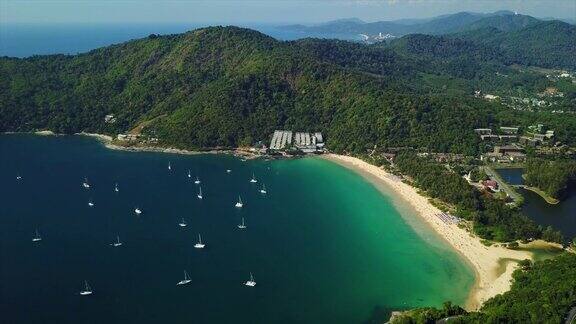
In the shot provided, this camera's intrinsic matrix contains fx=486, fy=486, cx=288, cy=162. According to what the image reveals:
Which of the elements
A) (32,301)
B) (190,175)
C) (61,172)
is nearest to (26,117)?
(61,172)

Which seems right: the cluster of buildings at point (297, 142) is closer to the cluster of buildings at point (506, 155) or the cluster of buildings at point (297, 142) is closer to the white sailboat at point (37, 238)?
the cluster of buildings at point (506, 155)

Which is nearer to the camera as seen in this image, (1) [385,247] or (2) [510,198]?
(1) [385,247]

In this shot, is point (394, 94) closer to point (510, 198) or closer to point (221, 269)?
point (510, 198)

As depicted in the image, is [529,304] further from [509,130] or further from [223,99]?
[223,99]

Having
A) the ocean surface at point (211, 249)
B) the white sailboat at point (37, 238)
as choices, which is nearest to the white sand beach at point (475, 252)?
the ocean surface at point (211, 249)

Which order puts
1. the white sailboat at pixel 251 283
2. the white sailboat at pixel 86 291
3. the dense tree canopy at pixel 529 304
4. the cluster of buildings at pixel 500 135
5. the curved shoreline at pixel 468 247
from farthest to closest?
the cluster of buildings at pixel 500 135, the curved shoreline at pixel 468 247, the white sailboat at pixel 251 283, the white sailboat at pixel 86 291, the dense tree canopy at pixel 529 304

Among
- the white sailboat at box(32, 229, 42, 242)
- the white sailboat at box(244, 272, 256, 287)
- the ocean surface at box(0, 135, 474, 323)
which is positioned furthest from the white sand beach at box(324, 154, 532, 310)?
the white sailboat at box(32, 229, 42, 242)

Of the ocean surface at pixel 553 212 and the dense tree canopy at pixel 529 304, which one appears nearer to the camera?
the dense tree canopy at pixel 529 304
